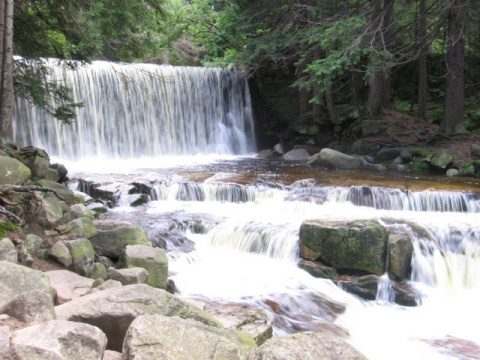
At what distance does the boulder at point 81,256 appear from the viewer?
5.64 metres

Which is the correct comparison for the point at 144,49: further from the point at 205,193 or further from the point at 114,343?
the point at 114,343

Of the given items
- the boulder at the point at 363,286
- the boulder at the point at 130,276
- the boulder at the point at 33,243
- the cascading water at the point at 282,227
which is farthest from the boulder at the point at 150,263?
the boulder at the point at 363,286

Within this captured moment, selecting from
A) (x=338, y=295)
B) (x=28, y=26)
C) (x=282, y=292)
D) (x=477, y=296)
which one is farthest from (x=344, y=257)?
(x=28, y=26)

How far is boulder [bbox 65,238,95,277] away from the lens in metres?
5.64

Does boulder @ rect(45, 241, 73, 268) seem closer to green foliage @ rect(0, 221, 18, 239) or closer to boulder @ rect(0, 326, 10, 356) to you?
green foliage @ rect(0, 221, 18, 239)

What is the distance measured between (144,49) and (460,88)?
9.80m

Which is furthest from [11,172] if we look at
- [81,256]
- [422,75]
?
[422,75]

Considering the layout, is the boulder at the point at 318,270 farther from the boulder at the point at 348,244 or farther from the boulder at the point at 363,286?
the boulder at the point at 363,286

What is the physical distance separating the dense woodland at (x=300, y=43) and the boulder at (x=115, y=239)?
2.76 meters

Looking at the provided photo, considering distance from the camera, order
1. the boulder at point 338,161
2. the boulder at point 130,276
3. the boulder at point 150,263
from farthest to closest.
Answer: the boulder at point 338,161 → the boulder at point 150,263 → the boulder at point 130,276

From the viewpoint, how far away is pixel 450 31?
45.4 feet

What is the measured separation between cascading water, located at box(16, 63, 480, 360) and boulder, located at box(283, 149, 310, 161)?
1.07 meters

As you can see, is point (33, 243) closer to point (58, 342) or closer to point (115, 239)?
point (115, 239)

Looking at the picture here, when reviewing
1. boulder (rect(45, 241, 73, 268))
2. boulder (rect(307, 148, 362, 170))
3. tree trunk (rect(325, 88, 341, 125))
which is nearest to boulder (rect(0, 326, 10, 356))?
boulder (rect(45, 241, 73, 268))
